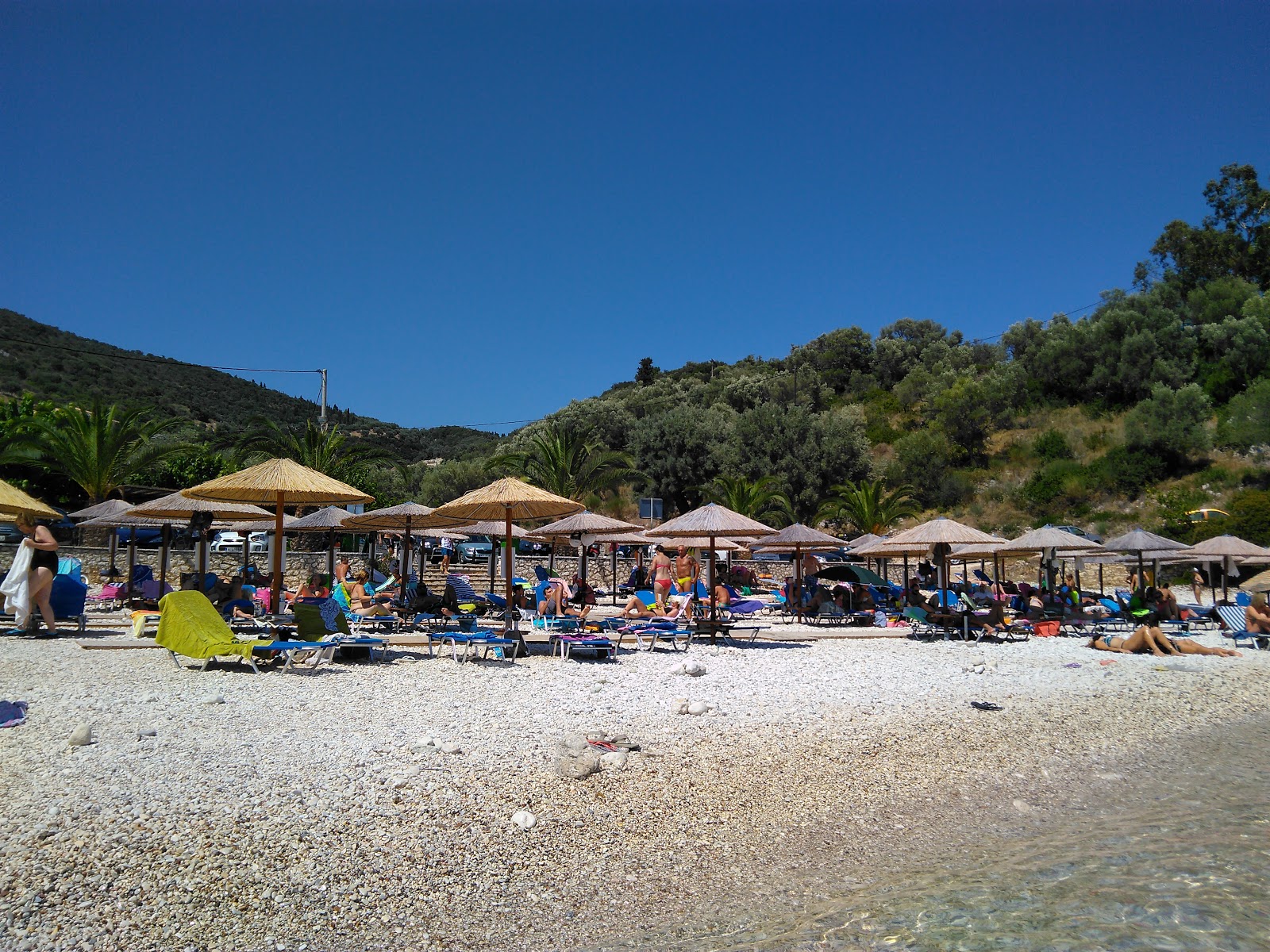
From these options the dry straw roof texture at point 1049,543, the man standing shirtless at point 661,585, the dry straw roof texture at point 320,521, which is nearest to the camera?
the man standing shirtless at point 661,585

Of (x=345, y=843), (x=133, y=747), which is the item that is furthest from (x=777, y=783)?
(x=133, y=747)

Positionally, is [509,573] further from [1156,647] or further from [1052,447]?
[1052,447]

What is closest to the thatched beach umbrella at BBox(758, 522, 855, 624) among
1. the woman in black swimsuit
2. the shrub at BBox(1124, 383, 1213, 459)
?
the woman in black swimsuit

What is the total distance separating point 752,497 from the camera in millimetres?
32844

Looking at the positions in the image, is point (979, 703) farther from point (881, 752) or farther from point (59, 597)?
point (59, 597)

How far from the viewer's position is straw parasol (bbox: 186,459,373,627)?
446 inches

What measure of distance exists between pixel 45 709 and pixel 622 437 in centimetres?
4698

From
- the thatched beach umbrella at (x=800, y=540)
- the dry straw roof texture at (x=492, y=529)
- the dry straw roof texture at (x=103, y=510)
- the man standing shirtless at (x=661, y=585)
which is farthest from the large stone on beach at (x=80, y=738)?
the dry straw roof texture at (x=492, y=529)

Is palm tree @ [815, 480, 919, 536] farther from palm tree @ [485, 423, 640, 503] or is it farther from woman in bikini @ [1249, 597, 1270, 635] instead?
woman in bikini @ [1249, 597, 1270, 635]

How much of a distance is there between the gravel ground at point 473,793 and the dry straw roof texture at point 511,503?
2876mm

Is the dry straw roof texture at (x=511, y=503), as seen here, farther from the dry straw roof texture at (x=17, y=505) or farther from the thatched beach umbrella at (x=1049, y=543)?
the thatched beach umbrella at (x=1049, y=543)

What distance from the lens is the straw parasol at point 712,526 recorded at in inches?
516

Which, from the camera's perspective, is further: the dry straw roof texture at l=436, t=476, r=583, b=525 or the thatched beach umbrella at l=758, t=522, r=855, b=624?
the thatched beach umbrella at l=758, t=522, r=855, b=624

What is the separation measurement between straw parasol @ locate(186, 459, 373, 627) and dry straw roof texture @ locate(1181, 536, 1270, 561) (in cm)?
1622
